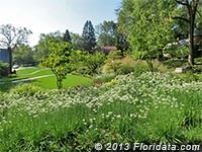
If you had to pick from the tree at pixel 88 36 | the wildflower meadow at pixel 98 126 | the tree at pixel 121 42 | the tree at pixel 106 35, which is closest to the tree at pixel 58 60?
the wildflower meadow at pixel 98 126

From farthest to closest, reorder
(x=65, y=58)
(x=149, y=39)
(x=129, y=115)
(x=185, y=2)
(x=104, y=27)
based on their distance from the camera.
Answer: (x=104, y=27)
(x=185, y=2)
(x=149, y=39)
(x=65, y=58)
(x=129, y=115)

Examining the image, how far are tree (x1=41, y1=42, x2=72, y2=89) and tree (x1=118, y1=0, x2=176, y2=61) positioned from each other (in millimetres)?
5759

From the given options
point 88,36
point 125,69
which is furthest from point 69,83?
point 88,36

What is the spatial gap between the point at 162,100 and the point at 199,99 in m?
0.86

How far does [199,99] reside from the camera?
575 centimetres

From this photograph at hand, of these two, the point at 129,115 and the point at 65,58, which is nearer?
the point at 129,115

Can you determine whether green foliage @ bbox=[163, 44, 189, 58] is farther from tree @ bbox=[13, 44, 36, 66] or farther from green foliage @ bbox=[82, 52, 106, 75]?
tree @ bbox=[13, 44, 36, 66]

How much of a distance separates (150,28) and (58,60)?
7661mm

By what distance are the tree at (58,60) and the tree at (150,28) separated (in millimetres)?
5759

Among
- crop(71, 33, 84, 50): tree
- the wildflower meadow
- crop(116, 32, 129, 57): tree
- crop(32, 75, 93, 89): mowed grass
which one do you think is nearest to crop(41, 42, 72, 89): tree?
crop(32, 75, 93, 89): mowed grass

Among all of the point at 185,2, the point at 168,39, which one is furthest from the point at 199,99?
the point at 185,2

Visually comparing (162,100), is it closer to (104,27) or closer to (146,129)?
(146,129)

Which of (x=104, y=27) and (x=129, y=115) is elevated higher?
(x=104, y=27)

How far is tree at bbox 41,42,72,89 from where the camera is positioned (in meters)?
13.6
